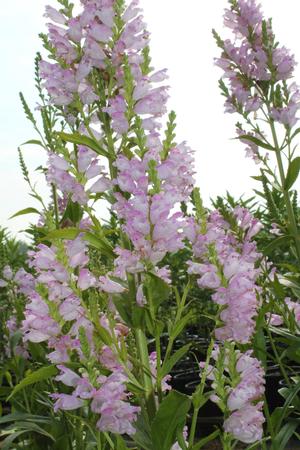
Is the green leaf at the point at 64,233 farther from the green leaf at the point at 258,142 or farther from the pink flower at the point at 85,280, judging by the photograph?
the green leaf at the point at 258,142

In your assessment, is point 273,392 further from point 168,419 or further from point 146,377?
point 168,419

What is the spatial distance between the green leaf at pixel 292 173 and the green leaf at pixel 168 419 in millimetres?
1567

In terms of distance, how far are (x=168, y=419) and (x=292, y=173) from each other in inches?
64.1

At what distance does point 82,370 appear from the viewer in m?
1.67

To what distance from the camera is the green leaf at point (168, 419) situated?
159cm

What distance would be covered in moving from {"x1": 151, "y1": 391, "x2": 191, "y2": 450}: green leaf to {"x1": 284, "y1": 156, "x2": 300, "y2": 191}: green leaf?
1.57 metres

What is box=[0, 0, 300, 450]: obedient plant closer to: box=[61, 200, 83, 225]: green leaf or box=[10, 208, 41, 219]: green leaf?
box=[61, 200, 83, 225]: green leaf

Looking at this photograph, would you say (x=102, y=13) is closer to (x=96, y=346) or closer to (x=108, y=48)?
(x=108, y=48)

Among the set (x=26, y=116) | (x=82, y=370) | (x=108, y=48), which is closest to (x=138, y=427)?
(x=82, y=370)

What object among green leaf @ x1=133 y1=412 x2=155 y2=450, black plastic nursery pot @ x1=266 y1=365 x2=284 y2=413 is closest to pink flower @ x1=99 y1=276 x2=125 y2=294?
green leaf @ x1=133 y1=412 x2=155 y2=450

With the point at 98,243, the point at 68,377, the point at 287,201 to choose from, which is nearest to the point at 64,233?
the point at 98,243

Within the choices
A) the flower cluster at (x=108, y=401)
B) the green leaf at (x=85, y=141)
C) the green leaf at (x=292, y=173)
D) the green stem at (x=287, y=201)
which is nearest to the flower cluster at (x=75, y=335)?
the flower cluster at (x=108, y=401)

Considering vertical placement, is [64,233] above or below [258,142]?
below

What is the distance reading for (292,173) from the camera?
294 cm
